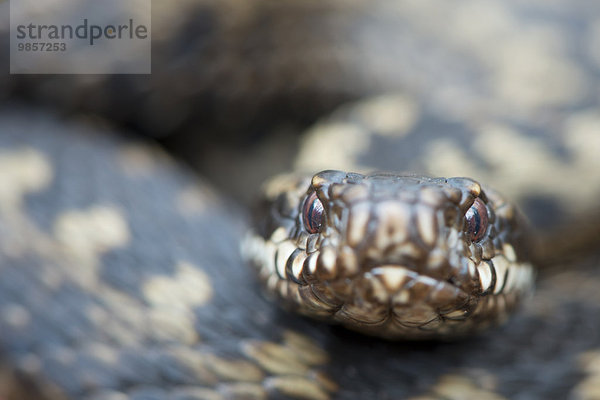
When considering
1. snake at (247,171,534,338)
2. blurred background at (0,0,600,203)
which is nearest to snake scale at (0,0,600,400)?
blurred background at (0,0,600,203)

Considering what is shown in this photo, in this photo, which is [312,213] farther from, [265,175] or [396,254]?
[265,175]

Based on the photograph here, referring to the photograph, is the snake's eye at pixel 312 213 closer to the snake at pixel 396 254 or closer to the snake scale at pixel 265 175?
the snake at pixel 396 254

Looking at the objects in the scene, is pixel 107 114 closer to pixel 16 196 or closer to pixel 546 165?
pixel 16 196

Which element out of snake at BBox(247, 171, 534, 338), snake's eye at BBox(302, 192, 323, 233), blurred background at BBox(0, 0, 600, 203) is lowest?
snake at BBox(247, 171, 534, 338)

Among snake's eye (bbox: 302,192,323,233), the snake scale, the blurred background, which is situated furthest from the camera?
the blurred background

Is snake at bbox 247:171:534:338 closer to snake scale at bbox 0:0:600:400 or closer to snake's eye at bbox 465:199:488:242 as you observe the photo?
snake's eye at bbox 465:199:488:242

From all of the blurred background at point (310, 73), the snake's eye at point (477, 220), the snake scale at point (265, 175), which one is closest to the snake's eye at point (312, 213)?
the snake's eye at point (477, 220)
